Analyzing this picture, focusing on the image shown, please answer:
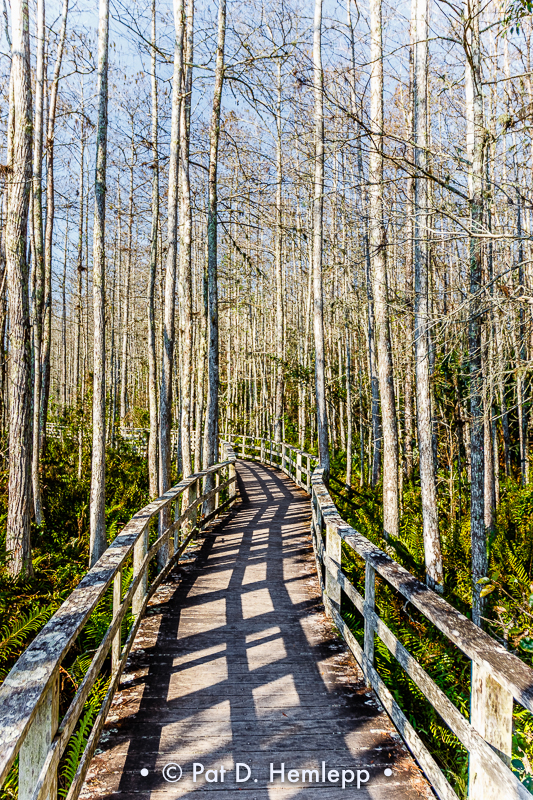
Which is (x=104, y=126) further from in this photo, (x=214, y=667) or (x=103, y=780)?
(x=103, y=780)

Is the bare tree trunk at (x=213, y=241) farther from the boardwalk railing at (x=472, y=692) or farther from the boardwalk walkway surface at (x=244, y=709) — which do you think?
the boardwalk railing at (x=472, y=692)

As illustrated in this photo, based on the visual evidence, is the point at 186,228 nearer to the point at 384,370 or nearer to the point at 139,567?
the point at 384,370

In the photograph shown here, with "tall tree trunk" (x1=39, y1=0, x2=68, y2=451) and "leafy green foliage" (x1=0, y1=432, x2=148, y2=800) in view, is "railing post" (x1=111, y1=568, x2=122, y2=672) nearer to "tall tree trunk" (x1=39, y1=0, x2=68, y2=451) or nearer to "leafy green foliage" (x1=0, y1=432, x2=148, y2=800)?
"leafy green foliage" (x1=0, y1=432, x2=148, y2=800)

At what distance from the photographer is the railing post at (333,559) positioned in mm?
5219

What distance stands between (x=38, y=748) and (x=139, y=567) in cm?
264

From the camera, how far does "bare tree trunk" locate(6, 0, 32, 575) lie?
7.73m

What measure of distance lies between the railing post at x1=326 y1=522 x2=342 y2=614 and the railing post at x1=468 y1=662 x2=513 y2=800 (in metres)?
2.98

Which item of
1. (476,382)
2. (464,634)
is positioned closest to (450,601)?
(476,382)

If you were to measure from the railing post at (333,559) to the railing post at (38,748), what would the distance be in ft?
10.9

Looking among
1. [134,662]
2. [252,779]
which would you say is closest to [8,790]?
[134,662]

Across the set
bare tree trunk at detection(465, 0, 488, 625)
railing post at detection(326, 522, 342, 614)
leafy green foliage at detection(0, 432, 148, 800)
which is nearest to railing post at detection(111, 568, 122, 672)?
leafy green foliage at detection(0, 432, 148, 800)

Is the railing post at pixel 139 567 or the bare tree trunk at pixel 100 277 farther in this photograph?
the bare tree trunk at pixel 100 277

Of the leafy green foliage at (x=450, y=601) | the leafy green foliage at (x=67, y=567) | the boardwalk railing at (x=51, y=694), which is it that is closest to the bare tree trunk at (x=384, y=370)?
the leafy green foliage at (x=450, y=601)

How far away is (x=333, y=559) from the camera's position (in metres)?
5.28
